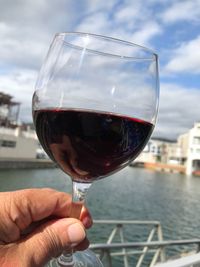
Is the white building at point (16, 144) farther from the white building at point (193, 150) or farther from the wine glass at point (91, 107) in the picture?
the wine glass at point (91, 107)

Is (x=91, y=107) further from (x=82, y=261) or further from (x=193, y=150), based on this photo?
(x=193, y=150)

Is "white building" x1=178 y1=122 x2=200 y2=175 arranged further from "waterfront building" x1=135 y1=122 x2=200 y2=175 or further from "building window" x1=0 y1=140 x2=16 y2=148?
"building window" x1=0 y1=140 x2=16 y2=148

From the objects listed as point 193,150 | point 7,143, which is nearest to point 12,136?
point 7,143

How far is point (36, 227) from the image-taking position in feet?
2.26

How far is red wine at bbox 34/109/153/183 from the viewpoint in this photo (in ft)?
1.96

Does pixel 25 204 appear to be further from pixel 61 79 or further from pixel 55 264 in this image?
pixel 61 79

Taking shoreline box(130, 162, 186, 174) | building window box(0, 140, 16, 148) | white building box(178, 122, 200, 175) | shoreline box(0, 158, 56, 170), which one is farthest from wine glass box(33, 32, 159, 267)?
shoreline box(130, 162, 186, 174)

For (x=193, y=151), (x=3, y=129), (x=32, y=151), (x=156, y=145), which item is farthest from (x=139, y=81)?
(x=156, y=145)

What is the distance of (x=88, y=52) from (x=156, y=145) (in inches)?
2881

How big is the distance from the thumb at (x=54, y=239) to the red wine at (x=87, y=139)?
0.25ft

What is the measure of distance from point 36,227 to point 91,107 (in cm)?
23

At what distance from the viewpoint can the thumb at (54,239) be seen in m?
0.63

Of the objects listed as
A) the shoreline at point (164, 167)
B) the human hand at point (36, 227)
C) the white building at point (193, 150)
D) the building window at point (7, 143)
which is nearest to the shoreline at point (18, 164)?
the building window at point (7, 143)

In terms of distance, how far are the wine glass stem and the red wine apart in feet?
0.04
